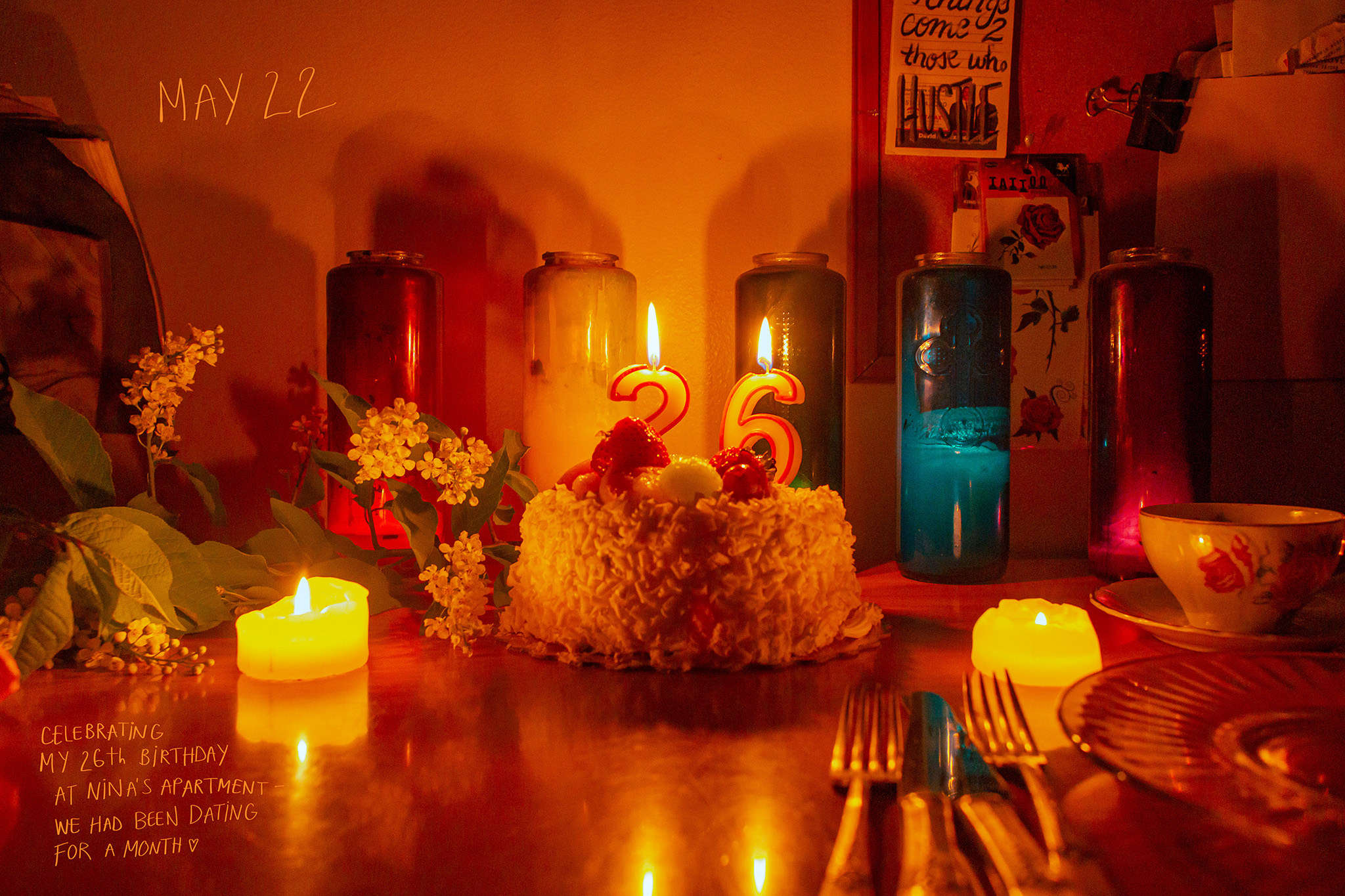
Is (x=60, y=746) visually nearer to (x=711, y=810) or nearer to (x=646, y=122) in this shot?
(x=711, y=810)

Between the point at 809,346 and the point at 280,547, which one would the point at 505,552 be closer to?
the point at 280,547

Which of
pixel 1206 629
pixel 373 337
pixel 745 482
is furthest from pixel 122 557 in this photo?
pixel 1206 629

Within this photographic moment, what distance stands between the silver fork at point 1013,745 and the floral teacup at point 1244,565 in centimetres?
20

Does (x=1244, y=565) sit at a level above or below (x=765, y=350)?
below

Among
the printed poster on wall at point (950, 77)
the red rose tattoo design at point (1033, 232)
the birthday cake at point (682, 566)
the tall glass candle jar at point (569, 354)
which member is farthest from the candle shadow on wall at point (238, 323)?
the red rose tattoo design at point (1033, 232)

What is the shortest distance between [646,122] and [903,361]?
1.47ft

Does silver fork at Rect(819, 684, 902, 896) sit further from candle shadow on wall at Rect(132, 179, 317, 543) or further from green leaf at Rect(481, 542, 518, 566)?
candle shadow on wall at Rect(132, 179, 317, 543)

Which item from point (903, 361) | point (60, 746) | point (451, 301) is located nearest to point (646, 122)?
point (451, 301)

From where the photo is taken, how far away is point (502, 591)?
77 centimetres

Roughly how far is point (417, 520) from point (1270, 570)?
67 centimetres

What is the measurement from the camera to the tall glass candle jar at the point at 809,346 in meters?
0.91

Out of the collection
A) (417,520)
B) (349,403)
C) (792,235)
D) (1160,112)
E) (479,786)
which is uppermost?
(1160,112)

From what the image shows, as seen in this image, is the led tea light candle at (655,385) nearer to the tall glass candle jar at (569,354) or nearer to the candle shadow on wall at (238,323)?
the tall glass candle jar at (569,354)

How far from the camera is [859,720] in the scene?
0.49m
